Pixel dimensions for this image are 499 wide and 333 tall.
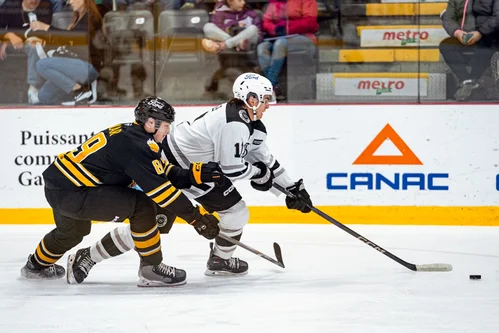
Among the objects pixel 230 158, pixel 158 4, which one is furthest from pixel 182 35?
pixel 230 158

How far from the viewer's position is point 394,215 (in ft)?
20.0

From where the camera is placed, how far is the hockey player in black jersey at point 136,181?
12.8ft

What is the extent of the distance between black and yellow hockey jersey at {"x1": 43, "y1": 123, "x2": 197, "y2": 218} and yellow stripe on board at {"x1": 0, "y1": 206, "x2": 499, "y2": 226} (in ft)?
7.26

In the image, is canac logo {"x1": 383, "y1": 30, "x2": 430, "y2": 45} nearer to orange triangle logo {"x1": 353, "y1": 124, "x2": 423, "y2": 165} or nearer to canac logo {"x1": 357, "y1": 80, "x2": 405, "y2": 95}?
canac logo {"x1": 357, "y1": 80, "x2": 405, "y2": 95}

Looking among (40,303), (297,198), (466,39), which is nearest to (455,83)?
(466,39)

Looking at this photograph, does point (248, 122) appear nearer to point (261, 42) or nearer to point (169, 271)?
point (169, 271)

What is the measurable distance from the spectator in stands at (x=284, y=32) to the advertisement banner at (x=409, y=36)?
1.29ft

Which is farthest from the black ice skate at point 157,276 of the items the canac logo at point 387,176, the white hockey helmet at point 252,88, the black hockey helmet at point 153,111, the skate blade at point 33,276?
the canac logo at point 387,176

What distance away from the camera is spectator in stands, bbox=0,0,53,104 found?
257 inches

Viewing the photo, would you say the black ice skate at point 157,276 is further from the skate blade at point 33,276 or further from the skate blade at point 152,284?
the skate blade at point 33,276

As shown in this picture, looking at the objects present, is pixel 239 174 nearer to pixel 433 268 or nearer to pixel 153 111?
pixel 153 111

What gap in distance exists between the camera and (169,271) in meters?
4.13

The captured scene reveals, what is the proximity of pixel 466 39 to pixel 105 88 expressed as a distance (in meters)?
2.50

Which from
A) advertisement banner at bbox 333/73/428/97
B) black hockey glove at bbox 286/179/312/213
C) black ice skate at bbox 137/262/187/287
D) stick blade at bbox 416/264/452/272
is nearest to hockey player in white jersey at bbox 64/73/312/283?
black hockey glove at bbox 286/179/312/213
